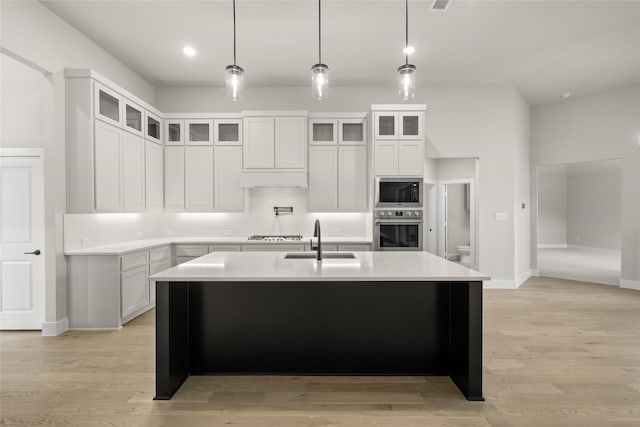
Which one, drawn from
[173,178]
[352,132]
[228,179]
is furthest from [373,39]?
[173,178]

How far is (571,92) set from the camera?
20.7ft

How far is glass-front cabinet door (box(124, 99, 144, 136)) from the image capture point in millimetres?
4516

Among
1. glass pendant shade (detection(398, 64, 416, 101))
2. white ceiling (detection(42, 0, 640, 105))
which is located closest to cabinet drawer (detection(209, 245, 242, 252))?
white ceiling (detection(42, 0, 640, 105))

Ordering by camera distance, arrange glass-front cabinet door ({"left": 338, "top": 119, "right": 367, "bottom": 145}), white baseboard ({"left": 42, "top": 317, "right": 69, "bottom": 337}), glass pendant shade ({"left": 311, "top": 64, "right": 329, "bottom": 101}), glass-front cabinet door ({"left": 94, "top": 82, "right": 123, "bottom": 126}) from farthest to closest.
Result: 1. glass-front cabinet door ({"left": 338, "top": 119, "right": 367, "bottom": 145})
2. glass-front cabinet door ({"left": 94, "top": 82, "right": 123, "bottom": 126})
3. white baseboard ({"left": 42, "top": 317, "right": 69, "bottom": 337})
4. glass pendant shade ({"left": 311, "top": 64, "right": 329, "bottom": 101})

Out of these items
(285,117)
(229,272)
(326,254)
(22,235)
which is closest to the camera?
(229,272)

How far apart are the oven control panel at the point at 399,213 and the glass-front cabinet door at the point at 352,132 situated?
3.71 ft

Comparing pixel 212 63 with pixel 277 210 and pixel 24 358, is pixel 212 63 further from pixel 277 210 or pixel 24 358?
pixel 24 358

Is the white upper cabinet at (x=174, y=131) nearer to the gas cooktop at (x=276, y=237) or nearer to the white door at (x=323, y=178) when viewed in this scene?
the gas cooktop at (x=276, y=237)

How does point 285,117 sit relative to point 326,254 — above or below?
above

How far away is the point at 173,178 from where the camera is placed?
222 inches

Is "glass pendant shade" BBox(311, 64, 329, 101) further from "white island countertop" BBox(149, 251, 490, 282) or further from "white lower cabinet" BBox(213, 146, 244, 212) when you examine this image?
"white lower cabinet" BBox(213, 146, 244, 212)

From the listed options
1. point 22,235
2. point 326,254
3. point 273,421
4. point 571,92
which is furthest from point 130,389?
point 571,92

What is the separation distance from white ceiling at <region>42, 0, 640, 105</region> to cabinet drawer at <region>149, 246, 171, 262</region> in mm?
2540

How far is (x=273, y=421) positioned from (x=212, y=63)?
14.8 ft
